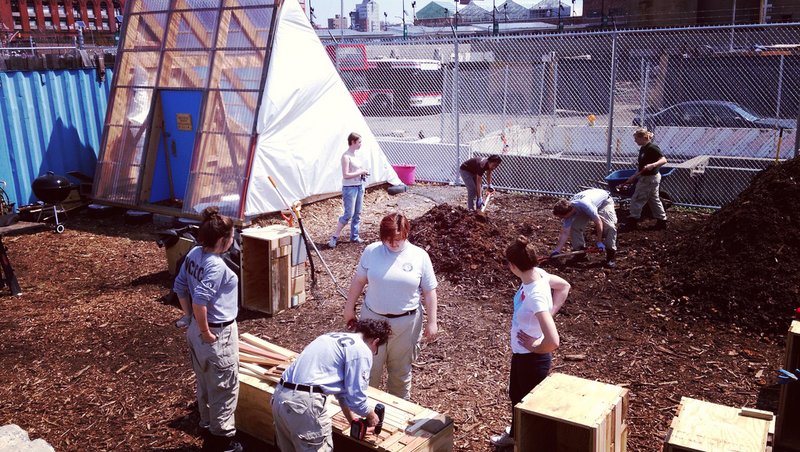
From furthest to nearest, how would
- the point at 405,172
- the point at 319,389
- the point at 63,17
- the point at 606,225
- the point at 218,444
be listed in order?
1. the point at 63,17
2. the point at 405,172
3. the point at 606,225
4. the point at 218,444
5. the point at 319,389

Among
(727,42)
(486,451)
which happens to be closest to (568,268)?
(486,451)

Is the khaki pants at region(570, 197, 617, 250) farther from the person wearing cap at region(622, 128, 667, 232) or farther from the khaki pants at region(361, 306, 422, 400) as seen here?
the khaki pants at region(361, 306, 422, 400)

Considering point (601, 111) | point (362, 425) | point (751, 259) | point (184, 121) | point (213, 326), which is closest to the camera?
point (362, 425)

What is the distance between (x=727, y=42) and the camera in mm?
29219

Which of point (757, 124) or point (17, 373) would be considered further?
point (757, 124)

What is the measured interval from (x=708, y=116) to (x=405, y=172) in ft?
32.3

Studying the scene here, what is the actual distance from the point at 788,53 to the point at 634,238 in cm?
1477

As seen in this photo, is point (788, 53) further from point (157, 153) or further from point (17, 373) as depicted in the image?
point (17, 373)

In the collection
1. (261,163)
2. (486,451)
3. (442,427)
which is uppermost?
(261,163)

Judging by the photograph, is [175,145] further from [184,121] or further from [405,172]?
[405,172]

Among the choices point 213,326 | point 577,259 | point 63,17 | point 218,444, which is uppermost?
point 63,17

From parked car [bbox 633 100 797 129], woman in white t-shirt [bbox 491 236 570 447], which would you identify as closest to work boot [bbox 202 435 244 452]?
woman in white t-shirt [bbox 491 236 570 447]

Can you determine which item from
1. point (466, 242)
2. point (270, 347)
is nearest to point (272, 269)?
point (270, 347)

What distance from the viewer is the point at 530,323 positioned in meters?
4.70
